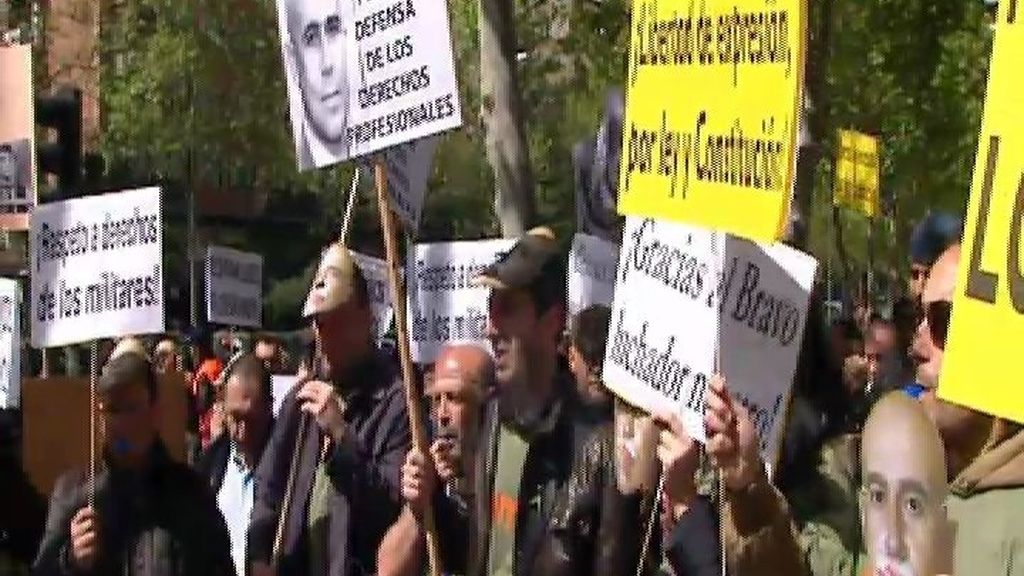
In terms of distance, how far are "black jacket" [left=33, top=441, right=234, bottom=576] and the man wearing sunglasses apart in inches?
112

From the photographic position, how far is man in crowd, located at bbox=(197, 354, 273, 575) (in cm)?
798

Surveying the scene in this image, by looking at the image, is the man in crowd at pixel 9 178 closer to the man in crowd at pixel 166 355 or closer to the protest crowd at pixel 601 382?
the man in crowd at pixel 166 355

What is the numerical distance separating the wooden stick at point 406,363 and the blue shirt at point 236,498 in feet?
4.75

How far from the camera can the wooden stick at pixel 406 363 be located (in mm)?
6332

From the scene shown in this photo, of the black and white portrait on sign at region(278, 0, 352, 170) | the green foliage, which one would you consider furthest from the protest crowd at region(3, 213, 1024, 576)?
the green foliage

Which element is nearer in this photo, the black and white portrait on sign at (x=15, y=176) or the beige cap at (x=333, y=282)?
the beige cap at (x=333, y=282)

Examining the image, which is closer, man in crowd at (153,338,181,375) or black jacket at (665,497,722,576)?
black jacket at (665,497,722,576)

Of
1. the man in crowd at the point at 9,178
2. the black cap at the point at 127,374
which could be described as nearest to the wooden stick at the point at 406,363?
the black cap at the point at 127,374

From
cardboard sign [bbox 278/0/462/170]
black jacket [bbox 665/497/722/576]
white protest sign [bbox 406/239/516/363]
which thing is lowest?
white protest sign [bbox 406/239/516/363]

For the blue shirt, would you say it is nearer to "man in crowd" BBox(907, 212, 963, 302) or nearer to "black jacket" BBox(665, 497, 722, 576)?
"man in crowd" BBox(907, 212, 963, 302)

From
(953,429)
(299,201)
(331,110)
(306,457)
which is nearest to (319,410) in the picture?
(306,457)

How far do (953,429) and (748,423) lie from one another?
0.43m

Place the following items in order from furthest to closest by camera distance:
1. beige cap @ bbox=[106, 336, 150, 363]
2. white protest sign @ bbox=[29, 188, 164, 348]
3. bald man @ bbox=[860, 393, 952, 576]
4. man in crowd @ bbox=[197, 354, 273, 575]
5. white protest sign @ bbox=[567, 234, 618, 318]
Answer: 1. white protest sign @ bbox=[29, 188, 164, 348]
2. man in crowd @ bbox=[197, 354, 273, 575]
3. white protest sign @ bbox=[567, 234, 618, 318]
4. beige cap @ bbox=[106, 336, 150, 363]
5. bald man @ bbox=[860, 393, 952, 576]

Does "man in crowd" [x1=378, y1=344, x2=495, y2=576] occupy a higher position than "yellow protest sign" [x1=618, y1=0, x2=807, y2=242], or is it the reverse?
"yellow protest sign" [x1=618, y1=0, x2=807, y2=242]
